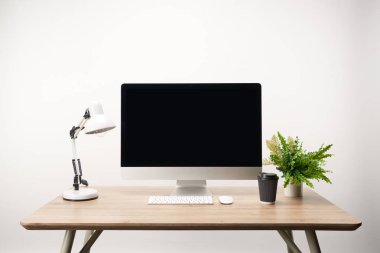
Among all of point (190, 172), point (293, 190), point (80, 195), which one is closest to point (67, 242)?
point (80, 195)

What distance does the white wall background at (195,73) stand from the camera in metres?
2.65

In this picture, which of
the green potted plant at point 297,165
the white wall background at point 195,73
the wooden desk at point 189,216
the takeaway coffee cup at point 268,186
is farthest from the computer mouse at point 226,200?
the white wall background at point 195,73

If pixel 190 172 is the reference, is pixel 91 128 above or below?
above

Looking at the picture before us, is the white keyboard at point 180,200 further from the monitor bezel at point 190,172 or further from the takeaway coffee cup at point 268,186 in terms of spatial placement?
the takeaway coffee cup at point 268,186

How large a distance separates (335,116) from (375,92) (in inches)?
11.9

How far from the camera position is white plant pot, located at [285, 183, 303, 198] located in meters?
1.93

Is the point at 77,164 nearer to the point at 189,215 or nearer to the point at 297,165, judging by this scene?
the point at 189,215

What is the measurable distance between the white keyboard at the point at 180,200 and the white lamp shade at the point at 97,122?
0.38 m

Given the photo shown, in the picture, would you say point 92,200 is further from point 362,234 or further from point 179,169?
point 362,234

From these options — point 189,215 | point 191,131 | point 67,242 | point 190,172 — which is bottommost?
point 67,242

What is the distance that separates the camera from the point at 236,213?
160 centimetres

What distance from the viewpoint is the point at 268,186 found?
69.0 inches

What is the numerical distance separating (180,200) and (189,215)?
224 millimetres

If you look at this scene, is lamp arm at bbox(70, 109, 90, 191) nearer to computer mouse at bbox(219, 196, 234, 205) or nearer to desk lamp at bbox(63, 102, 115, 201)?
desk lamp at bbox(63, 102, 115, 201)
